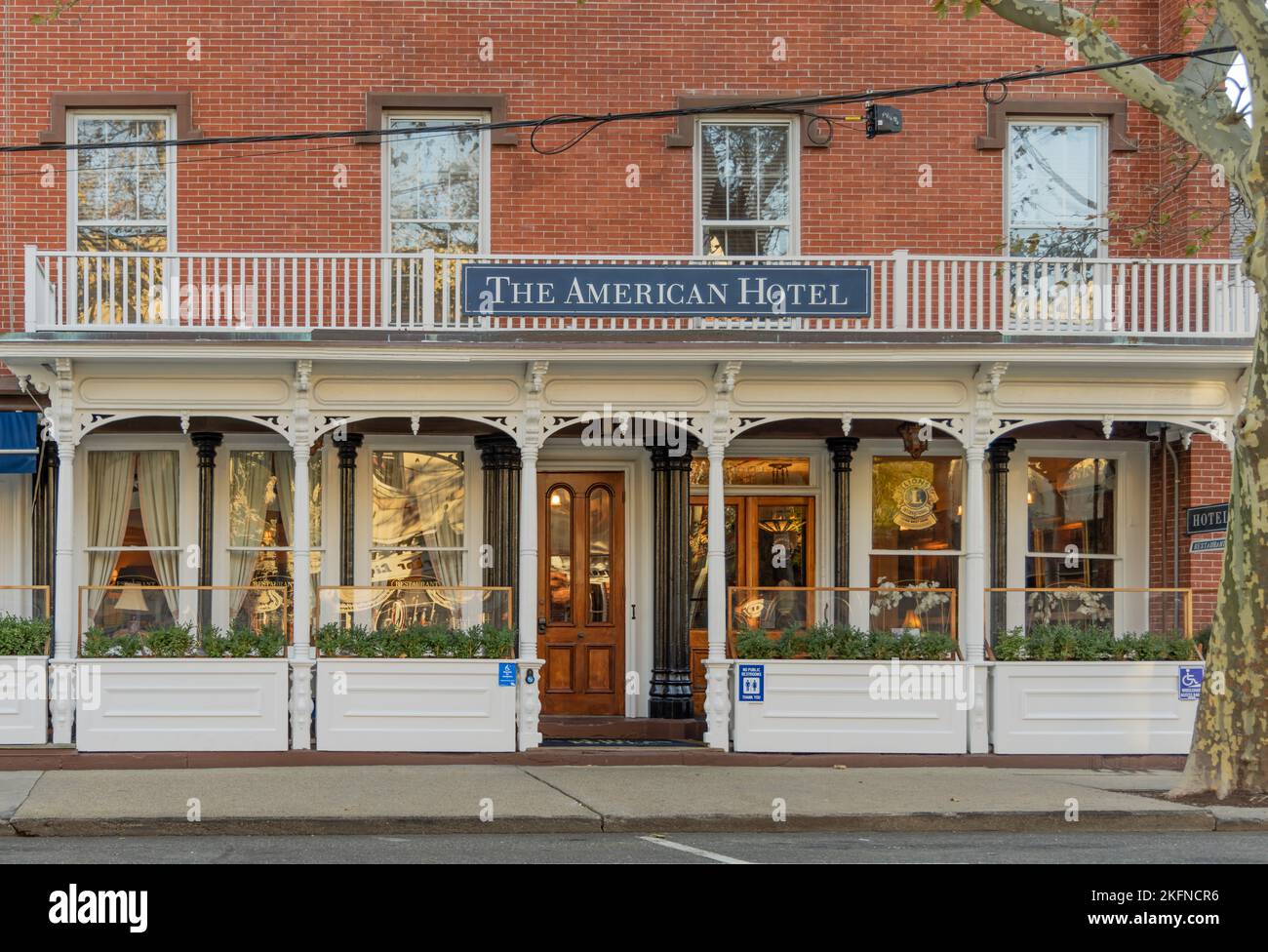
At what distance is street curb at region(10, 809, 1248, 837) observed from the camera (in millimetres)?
12000

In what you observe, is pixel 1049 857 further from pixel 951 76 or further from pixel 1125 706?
pixel 951 76

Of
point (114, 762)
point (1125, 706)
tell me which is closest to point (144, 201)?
point (114, 762)

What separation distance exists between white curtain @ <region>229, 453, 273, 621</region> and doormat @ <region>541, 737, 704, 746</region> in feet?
12.2

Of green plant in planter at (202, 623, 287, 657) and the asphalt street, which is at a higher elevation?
green plant in planter at (202, 623, 287, 657)

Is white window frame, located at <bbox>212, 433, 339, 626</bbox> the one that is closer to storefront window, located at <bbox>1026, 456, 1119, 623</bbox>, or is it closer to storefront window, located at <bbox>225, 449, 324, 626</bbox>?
storefront window, located at <bbox>225, 449, 324, 626</bbox>

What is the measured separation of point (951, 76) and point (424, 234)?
19.4 ft

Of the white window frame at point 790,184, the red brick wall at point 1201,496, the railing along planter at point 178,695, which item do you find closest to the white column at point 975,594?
the red brick wall at point 1201,496

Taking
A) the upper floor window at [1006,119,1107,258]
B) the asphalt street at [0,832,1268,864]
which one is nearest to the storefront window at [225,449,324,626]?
the asphalt street at [0,832,1268,864]

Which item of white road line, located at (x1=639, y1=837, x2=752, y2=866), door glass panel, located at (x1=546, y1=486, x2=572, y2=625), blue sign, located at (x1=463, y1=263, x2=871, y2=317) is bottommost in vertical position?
white road line, located at (x1=639, y1=837, x2=752, y2=866)

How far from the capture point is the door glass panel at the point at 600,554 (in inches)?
712

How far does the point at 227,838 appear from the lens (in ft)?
38.3

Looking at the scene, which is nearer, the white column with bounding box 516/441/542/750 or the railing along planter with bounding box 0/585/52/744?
the railing along planter with bounding box 0/585/52/744

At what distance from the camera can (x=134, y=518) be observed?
57.8ft

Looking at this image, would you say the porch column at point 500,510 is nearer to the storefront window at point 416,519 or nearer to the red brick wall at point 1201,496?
the storefront window at point 416,519
